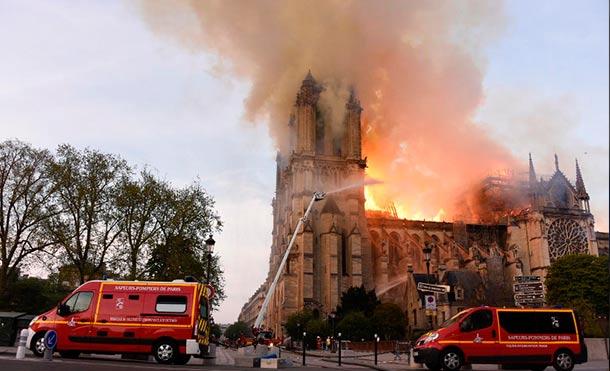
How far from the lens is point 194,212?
4119 centimetres

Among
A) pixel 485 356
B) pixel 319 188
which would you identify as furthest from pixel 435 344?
pixel 319 188

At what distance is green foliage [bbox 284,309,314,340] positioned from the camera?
173ft

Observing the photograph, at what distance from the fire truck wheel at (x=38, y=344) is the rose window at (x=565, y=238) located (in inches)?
2753

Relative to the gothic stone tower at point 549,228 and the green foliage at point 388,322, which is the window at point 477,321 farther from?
the gothic stone tower at point 549,228

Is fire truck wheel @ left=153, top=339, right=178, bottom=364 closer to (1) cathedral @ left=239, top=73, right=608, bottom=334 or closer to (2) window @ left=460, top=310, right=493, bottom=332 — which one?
(2) window @ left=460, top=310, right=493, bottom=332

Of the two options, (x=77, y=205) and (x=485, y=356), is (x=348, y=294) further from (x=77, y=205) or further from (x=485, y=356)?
(x=485, y=356)

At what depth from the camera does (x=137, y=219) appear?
37.9 metres

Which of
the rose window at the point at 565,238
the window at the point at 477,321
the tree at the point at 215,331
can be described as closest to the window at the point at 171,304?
the window at the point at 477,321

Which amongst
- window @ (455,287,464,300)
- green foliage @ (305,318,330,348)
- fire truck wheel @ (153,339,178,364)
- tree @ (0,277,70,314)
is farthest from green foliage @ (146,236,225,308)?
window @ (455,287,464,300)

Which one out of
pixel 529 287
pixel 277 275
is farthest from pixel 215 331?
pixel 529 287

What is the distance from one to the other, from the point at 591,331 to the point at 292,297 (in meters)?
36.3

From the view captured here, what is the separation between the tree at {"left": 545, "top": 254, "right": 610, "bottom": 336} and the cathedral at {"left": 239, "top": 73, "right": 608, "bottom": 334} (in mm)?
5858

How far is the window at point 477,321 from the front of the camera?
637 inches

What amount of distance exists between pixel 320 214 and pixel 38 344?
50.2 m
